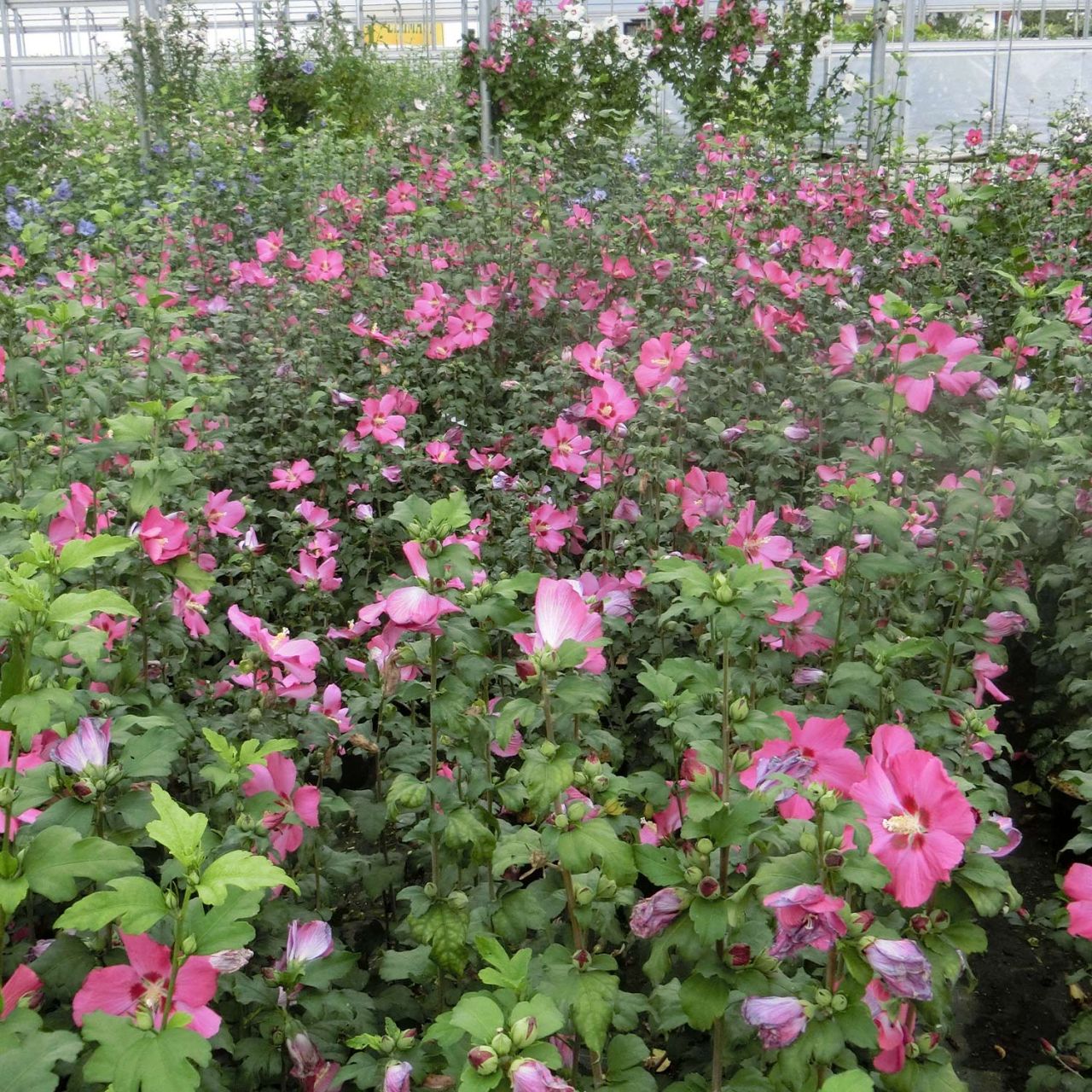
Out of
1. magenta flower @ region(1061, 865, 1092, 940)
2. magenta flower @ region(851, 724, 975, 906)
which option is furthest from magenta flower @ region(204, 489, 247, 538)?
magenta flower @ region(1061, 865, 1092, 940)

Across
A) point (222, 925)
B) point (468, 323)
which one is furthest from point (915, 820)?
point (468, 323)

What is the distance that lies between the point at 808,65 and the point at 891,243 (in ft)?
15.0

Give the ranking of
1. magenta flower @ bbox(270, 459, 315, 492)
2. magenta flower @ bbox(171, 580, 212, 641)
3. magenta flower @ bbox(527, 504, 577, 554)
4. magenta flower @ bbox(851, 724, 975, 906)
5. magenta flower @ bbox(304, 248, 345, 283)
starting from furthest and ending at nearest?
magenta flower @ bbox(304, 248, 345, 283), magenta flower @ bbox(270, 459, 315, 492), magenta flower @ bbox(527, 504, 577, 554), magenta flower @ bbox(171, 580, 212, 641), magenta flower @ bbox(851, 724, 975, 906)

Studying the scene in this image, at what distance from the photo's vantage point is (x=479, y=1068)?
90cm

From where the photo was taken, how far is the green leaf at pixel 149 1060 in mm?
825

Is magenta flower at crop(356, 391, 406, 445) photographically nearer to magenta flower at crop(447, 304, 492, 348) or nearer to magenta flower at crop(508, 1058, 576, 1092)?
magenta flower at crop(447, 304, 492, 348)

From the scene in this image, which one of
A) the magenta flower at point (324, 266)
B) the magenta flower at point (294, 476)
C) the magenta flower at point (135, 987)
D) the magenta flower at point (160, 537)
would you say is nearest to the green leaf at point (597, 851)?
the magenta flower at point (135, 987)

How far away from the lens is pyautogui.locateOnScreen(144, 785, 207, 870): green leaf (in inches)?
33.8

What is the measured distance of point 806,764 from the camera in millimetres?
1134

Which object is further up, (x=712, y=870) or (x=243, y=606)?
(x=712, y=870)

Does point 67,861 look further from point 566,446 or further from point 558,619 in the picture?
point 566,446

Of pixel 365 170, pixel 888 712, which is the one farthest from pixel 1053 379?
pixel 365 170

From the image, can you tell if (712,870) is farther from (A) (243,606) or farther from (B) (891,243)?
(B) (891,243)

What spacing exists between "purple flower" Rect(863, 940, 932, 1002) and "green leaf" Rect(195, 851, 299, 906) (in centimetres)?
54
